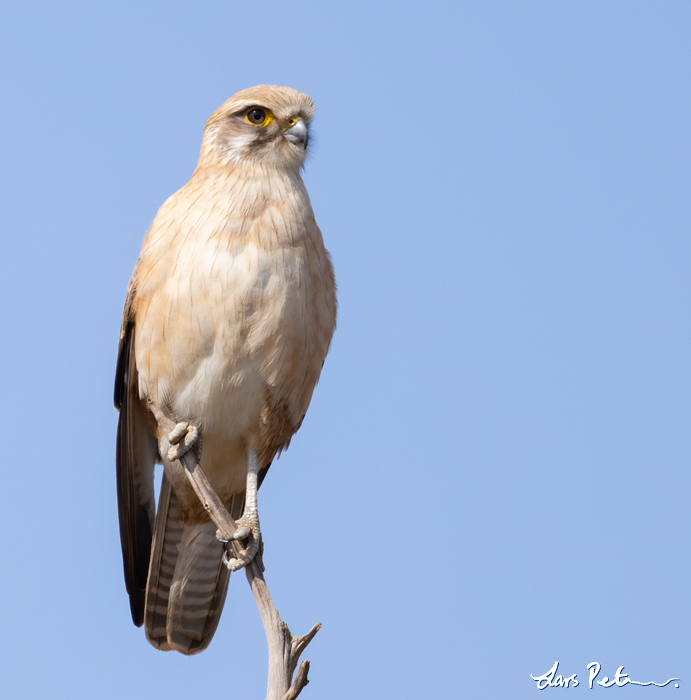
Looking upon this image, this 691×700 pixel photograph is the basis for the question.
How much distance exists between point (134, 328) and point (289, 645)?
89.8 inches

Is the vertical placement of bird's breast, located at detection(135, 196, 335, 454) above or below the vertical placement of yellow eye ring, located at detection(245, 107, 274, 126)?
below

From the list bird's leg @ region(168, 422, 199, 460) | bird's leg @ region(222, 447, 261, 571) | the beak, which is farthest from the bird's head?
bird's leg @ region(222, 447, 261, 571)

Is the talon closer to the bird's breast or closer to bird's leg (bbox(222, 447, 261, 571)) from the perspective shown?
bird's leg (bbox(222, 447, 261, 571))

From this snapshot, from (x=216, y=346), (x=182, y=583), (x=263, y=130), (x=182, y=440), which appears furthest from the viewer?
(x=182, y=583)

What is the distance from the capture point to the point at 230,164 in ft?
18.4

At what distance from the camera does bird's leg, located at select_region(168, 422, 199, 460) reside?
5355 millimetres

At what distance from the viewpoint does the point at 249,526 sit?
5223mm

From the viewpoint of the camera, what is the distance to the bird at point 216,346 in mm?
5141

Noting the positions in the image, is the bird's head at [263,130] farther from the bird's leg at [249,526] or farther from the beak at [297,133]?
the bird's leg at [249,526]

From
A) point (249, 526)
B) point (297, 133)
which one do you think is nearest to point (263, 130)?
point (297, 133)

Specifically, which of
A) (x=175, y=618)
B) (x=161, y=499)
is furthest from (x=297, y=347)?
(x=175, y=618)

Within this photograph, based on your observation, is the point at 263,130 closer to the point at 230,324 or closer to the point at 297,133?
the point at 297,133

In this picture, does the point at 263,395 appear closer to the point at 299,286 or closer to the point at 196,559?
the point at 299,286

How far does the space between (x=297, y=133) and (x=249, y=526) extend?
2433 mm
